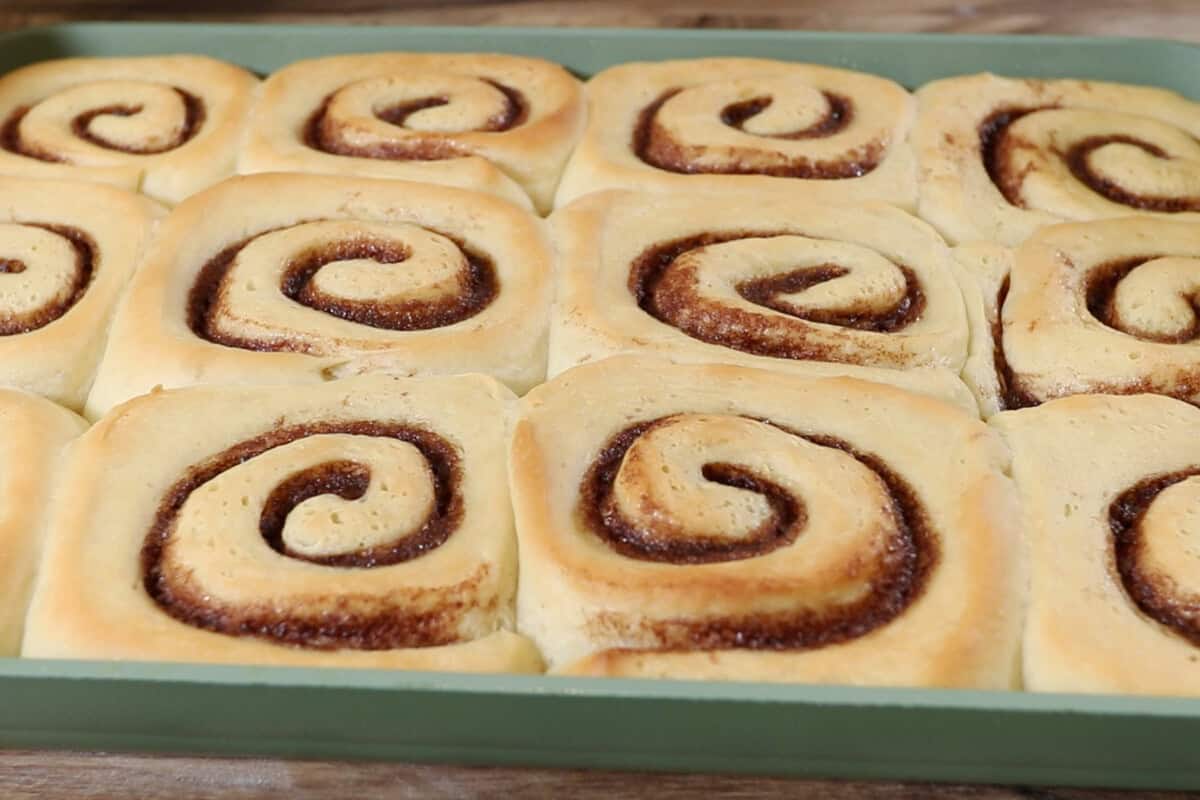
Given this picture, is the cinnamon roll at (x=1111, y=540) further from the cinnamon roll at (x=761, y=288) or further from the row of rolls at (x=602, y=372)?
the cinnamon roll at (x=761, y=288)

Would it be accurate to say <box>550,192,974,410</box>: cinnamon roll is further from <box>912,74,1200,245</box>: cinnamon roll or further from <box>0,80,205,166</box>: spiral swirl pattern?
<box>0,80,205,166</box>: spiral swirl pattern

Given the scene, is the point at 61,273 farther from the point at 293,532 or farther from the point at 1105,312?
the point at 1105,312

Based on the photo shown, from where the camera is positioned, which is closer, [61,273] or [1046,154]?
[61,273]

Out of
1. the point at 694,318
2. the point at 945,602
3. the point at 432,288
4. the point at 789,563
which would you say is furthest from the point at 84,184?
the point at 945,602

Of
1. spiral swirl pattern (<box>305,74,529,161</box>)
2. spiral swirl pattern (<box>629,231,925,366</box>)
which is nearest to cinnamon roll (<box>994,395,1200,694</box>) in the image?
spiral swirl pattern (<box>629,231,925,366</box>)

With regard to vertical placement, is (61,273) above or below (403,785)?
above

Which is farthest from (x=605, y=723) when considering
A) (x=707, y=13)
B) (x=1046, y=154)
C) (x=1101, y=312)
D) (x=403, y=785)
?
(x=707, y=13)

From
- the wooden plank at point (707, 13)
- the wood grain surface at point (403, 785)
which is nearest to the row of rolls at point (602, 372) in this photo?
the wood grain surface at point (403, 785)
